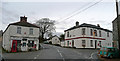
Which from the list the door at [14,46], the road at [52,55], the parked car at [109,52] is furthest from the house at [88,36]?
the parked car at [109,52]

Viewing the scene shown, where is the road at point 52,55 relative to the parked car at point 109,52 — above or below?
below

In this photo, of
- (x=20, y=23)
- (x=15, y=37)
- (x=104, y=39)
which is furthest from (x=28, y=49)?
(x=104, y=39)

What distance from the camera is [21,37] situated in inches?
1106

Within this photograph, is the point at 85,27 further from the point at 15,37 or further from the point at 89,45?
the point at 15,37

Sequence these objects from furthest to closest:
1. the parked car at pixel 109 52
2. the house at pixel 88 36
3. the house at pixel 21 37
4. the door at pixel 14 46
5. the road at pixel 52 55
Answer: the house at pixel 88 36
the house at pixel 21 37
the door at pixel 14 46
the road at pixel 52 55
the parked car at pixel 109 52

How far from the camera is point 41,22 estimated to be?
60219 millimetres

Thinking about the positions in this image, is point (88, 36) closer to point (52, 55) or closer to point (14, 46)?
point (52, 55)

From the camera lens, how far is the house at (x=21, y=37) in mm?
26703

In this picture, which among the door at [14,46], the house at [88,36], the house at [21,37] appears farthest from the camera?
the house at [88,36]

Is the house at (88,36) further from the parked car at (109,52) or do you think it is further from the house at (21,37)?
the parked car at (109,52)

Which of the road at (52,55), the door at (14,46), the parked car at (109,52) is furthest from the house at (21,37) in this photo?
the parked car at (109,52)

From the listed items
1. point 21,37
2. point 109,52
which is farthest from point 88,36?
point 109,52

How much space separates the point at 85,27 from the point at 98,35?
555cm

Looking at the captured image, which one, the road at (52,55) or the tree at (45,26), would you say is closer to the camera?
the road at (52,55)
